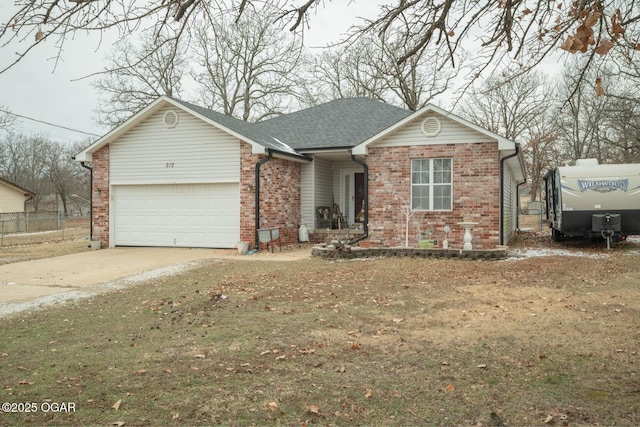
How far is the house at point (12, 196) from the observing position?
34.4 meters

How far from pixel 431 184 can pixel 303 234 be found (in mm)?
4980

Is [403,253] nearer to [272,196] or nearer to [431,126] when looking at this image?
[431,126]

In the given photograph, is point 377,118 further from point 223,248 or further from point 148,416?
point 148,416

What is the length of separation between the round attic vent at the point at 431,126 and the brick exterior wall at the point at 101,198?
Answer: 10578 millimetres

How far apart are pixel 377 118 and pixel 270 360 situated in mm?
15626

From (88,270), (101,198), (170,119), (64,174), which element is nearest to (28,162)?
(64,174)

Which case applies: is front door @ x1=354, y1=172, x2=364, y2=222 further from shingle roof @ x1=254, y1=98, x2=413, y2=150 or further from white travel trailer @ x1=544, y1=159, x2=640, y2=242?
white travel trailer @ x1=544, y1=159, x2=640, y2=242

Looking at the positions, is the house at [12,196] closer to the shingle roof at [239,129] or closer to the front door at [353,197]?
the shingle roof at [239,129]

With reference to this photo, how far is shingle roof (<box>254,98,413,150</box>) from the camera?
17000 millimetres

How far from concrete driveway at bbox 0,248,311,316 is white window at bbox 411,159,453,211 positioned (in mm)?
3758

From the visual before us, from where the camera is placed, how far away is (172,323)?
614 centimetres

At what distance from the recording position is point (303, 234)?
54.9 ft

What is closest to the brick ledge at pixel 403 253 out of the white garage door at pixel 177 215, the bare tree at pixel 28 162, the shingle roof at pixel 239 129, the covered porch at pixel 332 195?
the covered porch at pixel 332 195

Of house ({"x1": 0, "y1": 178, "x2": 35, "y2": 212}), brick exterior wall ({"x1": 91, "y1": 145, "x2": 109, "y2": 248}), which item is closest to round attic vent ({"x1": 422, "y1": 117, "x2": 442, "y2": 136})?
brick exterior wall ({"x1": 91, "y1": 145, "x2": 109, "y2": 248})
